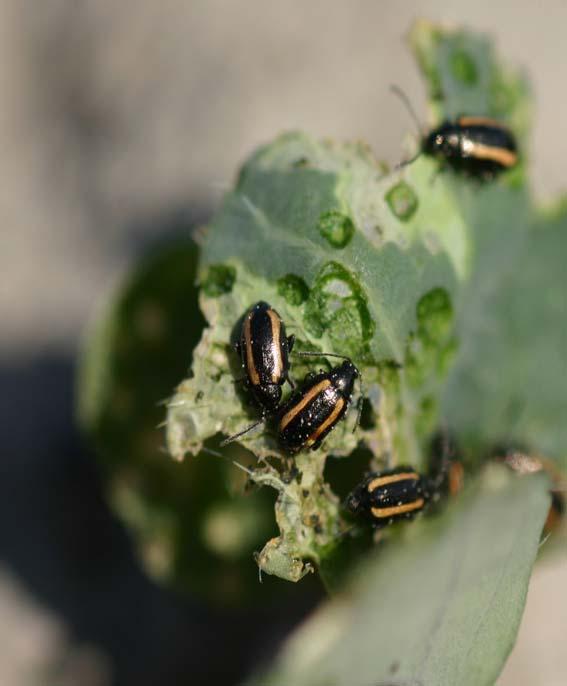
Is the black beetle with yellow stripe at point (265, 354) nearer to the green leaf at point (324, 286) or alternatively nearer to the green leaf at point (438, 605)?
the green leaf at point (324, 286)

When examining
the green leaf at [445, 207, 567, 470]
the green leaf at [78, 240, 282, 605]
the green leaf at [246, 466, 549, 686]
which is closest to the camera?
the green leaf at [246, 466, 549, 686]

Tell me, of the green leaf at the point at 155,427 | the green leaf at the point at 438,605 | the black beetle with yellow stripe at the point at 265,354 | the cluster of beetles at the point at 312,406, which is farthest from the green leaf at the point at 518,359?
the green leaf at the point at 155,427

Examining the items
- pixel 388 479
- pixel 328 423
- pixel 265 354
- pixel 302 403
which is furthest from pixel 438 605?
Result: pixel 265 354

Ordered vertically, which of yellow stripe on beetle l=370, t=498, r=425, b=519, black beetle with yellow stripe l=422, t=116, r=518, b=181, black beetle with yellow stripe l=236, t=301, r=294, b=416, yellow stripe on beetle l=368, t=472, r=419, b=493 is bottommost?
yellow stripe on beetle l=370, t=498, r=425, b=519

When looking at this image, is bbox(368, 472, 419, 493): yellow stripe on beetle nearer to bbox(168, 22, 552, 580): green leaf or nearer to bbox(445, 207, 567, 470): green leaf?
bbox(168, 22, 552, 580): green leaf

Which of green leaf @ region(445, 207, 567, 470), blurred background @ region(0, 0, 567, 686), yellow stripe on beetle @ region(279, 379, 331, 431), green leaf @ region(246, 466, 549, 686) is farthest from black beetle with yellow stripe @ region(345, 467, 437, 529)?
blurred background @ region(0, 0, 567, 686)
